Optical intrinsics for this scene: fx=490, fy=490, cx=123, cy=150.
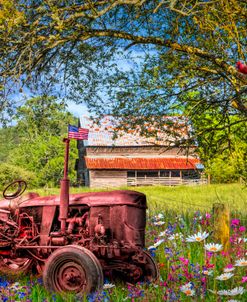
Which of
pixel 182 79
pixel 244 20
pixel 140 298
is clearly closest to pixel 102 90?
pixel 182 79

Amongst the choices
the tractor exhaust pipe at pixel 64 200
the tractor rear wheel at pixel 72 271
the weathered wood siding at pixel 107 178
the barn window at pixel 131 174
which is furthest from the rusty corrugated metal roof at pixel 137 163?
the tractor rear wheel at pixel 72 271

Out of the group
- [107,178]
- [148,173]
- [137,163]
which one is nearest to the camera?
[107,178]

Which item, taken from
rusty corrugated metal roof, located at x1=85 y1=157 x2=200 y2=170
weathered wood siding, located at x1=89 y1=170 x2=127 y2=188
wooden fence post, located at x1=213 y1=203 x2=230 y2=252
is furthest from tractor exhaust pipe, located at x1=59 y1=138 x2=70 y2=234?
weathered wood siding, located at x1=89 y1=170 x2=127 y2=188

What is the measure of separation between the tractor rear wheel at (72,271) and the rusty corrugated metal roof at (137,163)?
1449 inches

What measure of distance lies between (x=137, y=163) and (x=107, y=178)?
3062mm

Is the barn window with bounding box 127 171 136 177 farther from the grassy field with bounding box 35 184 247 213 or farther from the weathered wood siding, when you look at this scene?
the grassy field with bounding box 35 184 247 213

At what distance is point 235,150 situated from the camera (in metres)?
9.73

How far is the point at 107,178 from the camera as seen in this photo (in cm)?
4372

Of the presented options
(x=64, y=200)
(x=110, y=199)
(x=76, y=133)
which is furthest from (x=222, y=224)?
(x=76, y=133)

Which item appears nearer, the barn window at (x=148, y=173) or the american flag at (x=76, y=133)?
the american flag at (x=76, y=133)

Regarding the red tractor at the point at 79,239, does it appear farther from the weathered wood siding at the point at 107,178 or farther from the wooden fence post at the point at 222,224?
the weathered wood siding at the point at 107,178

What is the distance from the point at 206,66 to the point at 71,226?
15.4 feet

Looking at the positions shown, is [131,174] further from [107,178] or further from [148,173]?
[107,178]

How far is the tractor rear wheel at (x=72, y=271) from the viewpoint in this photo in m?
4.80
